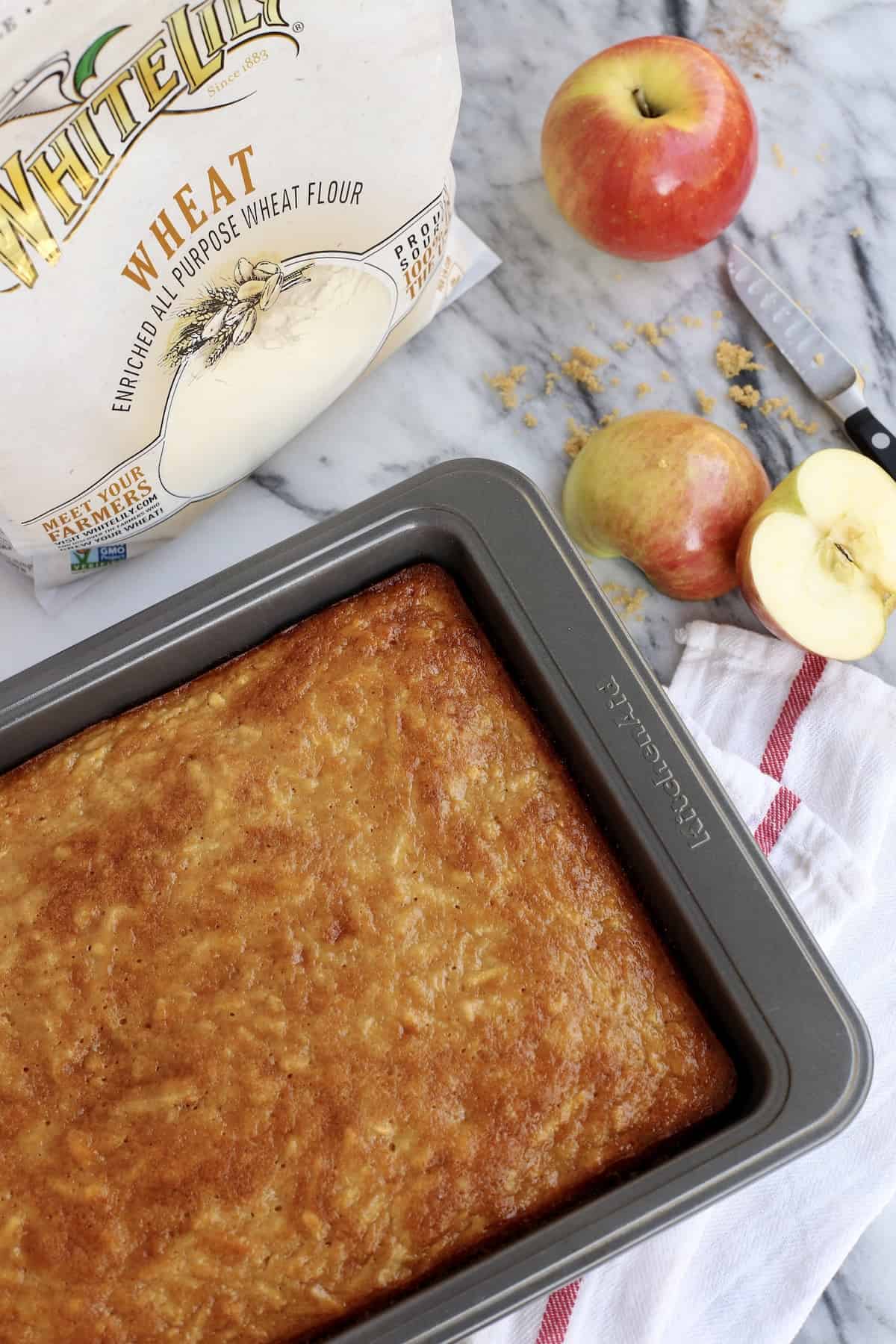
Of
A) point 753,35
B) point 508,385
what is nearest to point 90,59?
point 508,385

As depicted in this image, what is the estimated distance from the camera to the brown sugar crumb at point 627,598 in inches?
59.6

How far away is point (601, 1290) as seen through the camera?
51.3 inches

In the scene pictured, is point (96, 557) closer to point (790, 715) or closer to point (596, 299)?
point (596, 299)

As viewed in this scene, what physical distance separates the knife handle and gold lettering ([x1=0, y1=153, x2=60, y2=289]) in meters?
1.00

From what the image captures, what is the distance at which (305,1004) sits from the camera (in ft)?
3.57

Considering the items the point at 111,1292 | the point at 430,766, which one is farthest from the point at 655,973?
the point at 111,1292

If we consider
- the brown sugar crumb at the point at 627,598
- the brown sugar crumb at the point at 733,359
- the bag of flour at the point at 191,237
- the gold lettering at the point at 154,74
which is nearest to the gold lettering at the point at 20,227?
the bag of flour at the point at 191,237

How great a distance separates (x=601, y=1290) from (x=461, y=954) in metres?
0.49

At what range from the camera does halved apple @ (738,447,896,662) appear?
4.56ft

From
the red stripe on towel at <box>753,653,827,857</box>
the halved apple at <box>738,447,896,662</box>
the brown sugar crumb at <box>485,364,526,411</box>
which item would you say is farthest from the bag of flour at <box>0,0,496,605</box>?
the red stripe on towel at <box>753,653,827,857</box>

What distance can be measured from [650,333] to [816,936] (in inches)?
31.3

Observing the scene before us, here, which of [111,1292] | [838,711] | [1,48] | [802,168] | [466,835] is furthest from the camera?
[802,168]

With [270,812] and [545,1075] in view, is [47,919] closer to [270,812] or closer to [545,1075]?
[270,812]

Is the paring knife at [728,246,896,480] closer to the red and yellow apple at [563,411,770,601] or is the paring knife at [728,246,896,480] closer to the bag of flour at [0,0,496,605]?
the red and yellow apple at [563,411,770,601]
